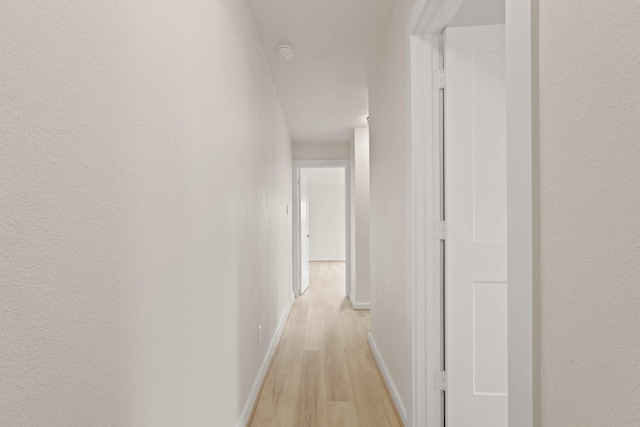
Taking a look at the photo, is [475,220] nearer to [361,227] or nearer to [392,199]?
[392,199]

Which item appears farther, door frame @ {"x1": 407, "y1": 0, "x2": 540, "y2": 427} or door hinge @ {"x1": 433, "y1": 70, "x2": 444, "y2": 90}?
door hinge @ {"x1": 433, "y1": 70, "x2": 444, "y2": 90}

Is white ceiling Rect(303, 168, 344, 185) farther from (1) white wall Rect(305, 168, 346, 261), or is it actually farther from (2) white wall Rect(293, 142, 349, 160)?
(2) white wall Rect(293, 142, 349, 160)

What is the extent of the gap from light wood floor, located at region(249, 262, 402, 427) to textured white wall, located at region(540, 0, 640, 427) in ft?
5.61

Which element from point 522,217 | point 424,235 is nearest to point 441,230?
point 424,235

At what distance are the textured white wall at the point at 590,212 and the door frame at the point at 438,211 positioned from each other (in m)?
0.03

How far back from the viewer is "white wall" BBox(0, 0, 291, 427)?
0.54 m

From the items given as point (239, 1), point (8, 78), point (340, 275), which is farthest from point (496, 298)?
point (340, 275)

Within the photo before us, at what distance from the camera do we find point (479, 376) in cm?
177

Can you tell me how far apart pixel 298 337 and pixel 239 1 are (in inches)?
119

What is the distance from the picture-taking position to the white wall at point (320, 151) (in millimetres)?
5730

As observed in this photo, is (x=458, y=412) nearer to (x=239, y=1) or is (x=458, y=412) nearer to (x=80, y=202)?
(x=80, y=202)

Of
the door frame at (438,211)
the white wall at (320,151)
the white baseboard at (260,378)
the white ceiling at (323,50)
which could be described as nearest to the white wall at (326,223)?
the white wall at (320,151)

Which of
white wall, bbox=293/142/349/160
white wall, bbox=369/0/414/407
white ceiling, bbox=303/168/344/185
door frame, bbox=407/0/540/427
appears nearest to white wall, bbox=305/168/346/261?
white ceiling, bbox=303/168/344/185

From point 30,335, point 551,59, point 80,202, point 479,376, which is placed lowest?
point 479,376
